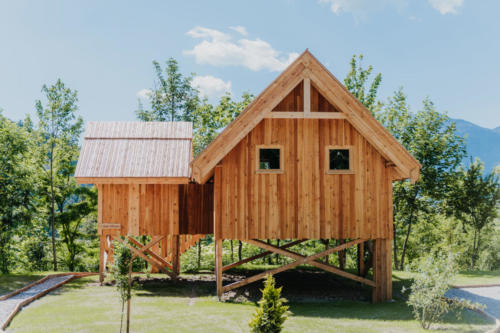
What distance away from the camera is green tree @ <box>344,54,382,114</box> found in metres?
27.9

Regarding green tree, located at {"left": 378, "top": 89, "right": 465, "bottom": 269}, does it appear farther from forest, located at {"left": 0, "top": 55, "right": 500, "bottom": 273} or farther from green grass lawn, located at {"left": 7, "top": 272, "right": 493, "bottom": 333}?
green grass lawn, located at {"left": 7, "top": 272, "right": 493, "bottom": 333}

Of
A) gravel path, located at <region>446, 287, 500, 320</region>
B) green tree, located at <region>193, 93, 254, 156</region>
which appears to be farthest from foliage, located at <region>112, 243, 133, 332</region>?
green tree, located at <region>193, 93, 254, 156</region>

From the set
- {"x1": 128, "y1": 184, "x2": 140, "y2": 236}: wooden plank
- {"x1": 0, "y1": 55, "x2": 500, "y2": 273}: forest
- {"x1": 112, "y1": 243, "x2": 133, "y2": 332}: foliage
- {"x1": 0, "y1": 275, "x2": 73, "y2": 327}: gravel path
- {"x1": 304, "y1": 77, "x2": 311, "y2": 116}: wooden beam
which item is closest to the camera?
{"x1": 112, "y1": 243, "x2": 133, "y2": 332}: foliage

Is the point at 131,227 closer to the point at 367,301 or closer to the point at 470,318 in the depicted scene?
the point at 367,301

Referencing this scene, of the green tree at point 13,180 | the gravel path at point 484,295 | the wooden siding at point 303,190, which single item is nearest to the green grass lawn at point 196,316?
the gravel path at point 484,295

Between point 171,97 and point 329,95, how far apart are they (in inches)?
796

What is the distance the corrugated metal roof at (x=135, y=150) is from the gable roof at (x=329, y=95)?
4221 millimetres

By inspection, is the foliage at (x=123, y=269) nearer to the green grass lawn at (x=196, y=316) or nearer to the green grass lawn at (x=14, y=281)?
the green grass lawn at (x=196, y=316)

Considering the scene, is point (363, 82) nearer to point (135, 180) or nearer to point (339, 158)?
point (339, 158)

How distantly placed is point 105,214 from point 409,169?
11451 mm

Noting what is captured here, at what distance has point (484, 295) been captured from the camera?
46.6 feet

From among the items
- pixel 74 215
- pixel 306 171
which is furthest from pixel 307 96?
pixel 74 215

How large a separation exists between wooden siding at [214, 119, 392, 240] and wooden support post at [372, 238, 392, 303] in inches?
20.1

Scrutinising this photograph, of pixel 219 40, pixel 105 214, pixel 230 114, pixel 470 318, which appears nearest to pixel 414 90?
pixel 230 114
